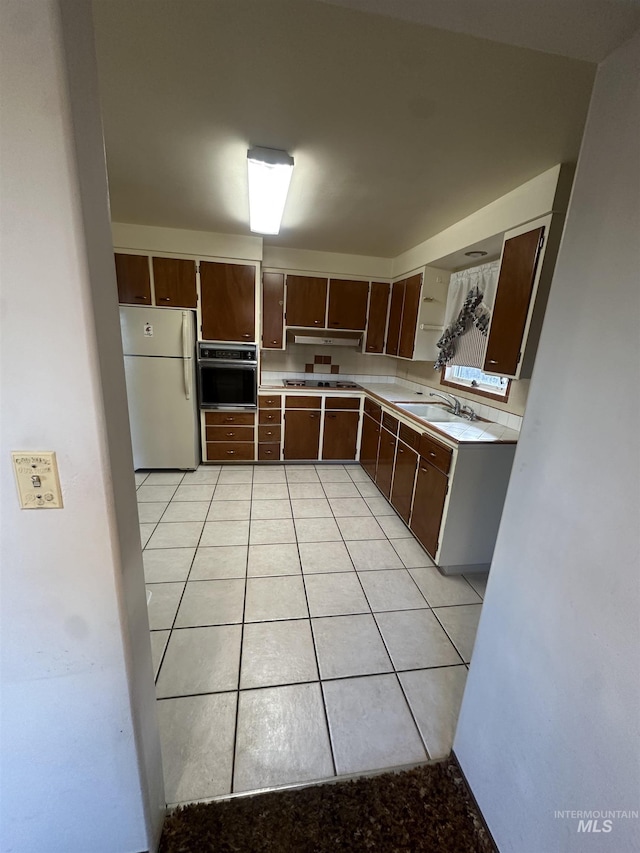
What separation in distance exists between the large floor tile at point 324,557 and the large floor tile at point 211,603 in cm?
46

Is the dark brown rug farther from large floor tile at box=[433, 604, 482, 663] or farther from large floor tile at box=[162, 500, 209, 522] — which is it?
large floor tile at box=[162, 500, 209, 522]

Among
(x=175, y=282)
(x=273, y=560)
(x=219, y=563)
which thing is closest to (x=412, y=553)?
(x=273, y=560)

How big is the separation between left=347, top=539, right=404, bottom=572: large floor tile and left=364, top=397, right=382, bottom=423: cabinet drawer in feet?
4.34

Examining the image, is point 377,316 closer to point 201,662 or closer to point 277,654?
point 277,654

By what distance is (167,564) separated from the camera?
2.24m

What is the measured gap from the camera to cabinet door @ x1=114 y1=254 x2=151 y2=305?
10.7 feet

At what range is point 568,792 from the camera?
782mm

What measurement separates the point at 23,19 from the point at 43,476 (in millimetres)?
746

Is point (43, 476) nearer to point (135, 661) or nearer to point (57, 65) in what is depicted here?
point (135, 661)

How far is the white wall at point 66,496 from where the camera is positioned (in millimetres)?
549

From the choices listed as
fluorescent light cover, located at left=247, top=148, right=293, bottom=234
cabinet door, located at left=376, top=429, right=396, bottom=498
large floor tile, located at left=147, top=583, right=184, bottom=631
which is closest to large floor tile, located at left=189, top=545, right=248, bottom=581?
large floor tile, located at left=147, top=583, right=184, bottom=631

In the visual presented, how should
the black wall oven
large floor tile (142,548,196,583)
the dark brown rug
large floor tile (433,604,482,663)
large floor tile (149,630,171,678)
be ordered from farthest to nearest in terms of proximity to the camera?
1. the black wall oven
2. large floor tile (142,548,196,583)
3. large floor tile (433,604,482,663)
4. large floor tile (149,630,171,678)
5. the dark brown rug

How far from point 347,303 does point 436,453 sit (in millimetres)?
2306

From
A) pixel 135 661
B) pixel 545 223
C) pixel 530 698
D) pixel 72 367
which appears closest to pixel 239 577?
pixel 135 661
